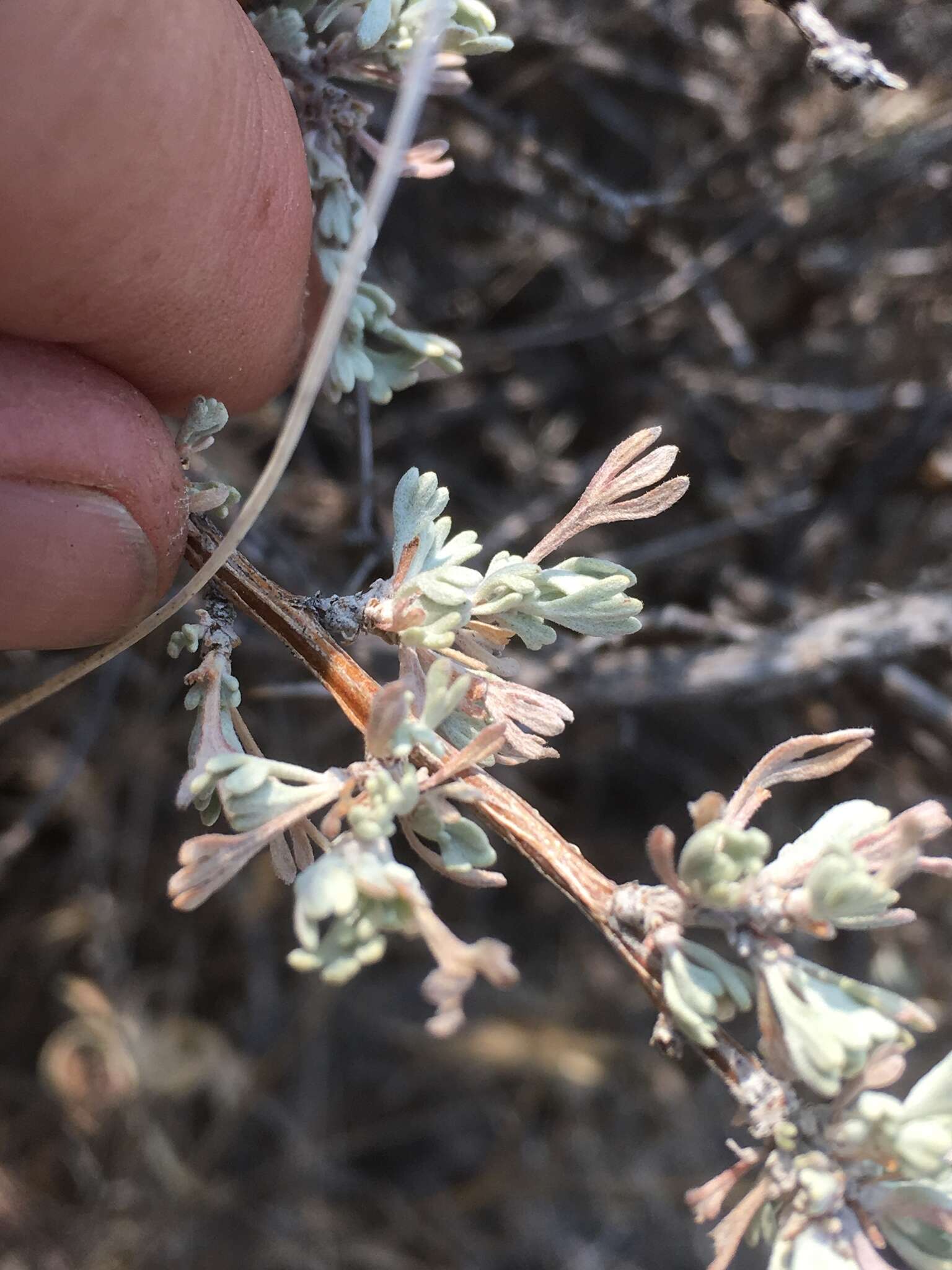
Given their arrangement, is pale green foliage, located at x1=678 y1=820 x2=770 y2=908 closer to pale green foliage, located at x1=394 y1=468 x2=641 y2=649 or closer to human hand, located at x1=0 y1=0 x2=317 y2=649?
pale green foliage, located at x1=394 y1=468 x2=641 y2=649

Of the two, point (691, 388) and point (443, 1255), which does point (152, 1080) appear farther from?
point (691, 388)

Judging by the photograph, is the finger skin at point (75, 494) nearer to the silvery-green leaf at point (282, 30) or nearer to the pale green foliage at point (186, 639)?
the pale green foliage at point (186, 639)

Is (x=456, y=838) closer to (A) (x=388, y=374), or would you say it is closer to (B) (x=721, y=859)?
(B) (x=721, y=859)


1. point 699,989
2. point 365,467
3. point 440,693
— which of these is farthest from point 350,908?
point 365,467

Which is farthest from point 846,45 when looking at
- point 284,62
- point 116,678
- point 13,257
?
point 116,678

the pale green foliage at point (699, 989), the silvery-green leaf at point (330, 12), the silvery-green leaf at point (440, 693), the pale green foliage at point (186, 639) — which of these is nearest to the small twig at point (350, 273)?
the pale green foliage at point (186, 639)

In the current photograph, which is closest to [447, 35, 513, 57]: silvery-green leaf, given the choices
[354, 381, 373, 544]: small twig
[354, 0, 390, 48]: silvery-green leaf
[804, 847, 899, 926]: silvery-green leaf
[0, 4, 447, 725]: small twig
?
[354, 0, 390, 48]: silvery-green leaf
